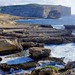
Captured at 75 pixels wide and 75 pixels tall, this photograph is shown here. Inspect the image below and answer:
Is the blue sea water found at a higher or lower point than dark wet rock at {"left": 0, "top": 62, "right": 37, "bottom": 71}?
lower

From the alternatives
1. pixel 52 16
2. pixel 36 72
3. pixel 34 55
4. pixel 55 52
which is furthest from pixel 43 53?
pixel 52 16

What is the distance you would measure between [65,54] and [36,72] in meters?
16.2

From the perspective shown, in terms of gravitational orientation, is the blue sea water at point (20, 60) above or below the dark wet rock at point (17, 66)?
below

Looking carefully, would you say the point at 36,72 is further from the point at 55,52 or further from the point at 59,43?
the point at 59,43

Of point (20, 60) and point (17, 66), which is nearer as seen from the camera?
point (17, 66)

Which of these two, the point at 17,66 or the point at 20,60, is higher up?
the point at 17,66

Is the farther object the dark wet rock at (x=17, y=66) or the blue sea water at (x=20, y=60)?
the blue sea water at (x=20, y=60)

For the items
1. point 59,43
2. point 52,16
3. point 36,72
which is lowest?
point 52,16

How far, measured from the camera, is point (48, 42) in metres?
40.8

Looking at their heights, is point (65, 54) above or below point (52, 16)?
above

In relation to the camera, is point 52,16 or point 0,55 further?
point 52,16

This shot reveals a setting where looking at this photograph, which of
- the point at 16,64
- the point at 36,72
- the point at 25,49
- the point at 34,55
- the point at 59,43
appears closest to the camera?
the point at 36,72

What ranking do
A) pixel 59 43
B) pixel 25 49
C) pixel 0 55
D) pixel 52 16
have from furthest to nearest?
pixel 52 16
pixel 59 43
pixel 25 49
pixel 0 55

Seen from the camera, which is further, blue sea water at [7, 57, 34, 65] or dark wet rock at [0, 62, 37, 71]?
blue sea water at [7, 57, 34, 65]
